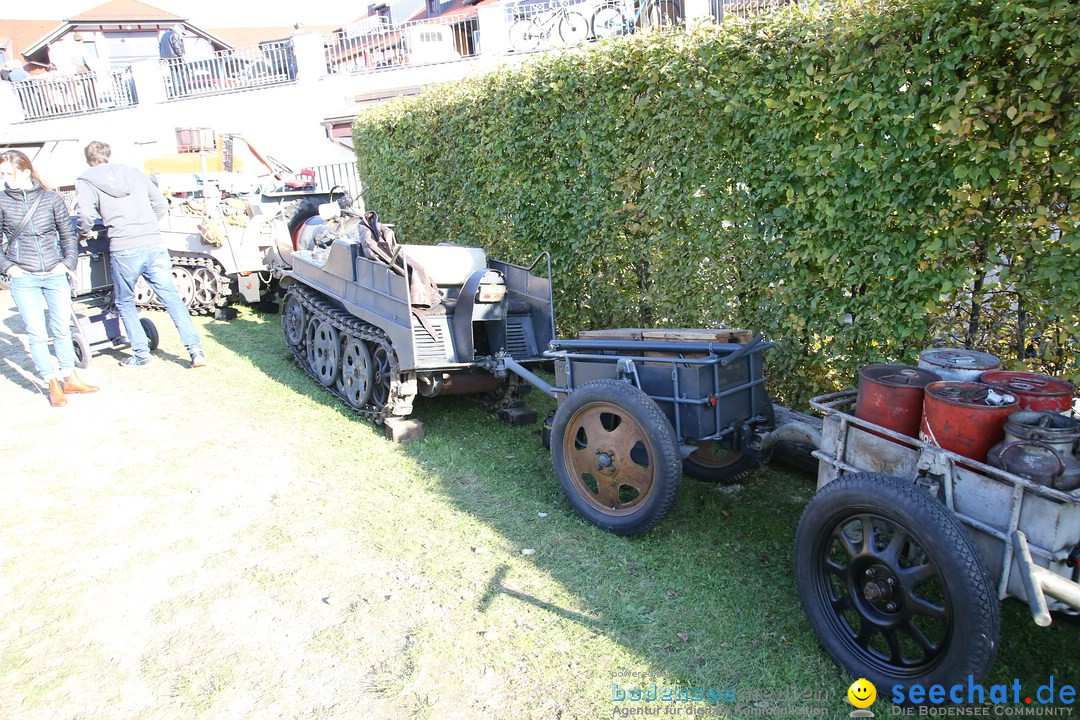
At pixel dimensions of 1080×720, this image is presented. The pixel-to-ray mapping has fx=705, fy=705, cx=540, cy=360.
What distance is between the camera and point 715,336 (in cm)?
413

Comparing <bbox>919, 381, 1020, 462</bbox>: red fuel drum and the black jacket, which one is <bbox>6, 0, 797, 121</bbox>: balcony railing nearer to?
the black jacket

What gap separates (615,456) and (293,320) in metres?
4.98

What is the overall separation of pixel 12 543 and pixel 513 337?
359 centimetres

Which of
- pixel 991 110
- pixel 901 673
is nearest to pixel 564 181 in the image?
pixel 991 110

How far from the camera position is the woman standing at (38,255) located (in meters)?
6.00

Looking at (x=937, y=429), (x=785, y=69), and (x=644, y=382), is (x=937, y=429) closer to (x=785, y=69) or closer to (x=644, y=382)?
(x=644, y=382)

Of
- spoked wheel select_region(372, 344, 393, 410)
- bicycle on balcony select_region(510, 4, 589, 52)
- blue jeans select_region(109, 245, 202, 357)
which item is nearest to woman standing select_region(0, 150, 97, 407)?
blue jeans select_region(109, 245, 202, 357)

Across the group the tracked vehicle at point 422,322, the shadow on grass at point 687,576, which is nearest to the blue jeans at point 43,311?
the tracked vehicle at point 422,322

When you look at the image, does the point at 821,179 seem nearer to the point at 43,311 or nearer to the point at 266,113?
the point at 43,311

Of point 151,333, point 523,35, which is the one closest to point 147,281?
point 151,333

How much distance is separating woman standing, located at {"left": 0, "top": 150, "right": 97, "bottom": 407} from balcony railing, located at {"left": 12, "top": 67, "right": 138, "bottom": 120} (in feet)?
80.4

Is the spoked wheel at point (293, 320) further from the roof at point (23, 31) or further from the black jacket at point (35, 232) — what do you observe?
the roof at point (23, 31)

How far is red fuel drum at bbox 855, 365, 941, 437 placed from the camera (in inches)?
119

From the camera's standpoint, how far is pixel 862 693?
277 centimetres
